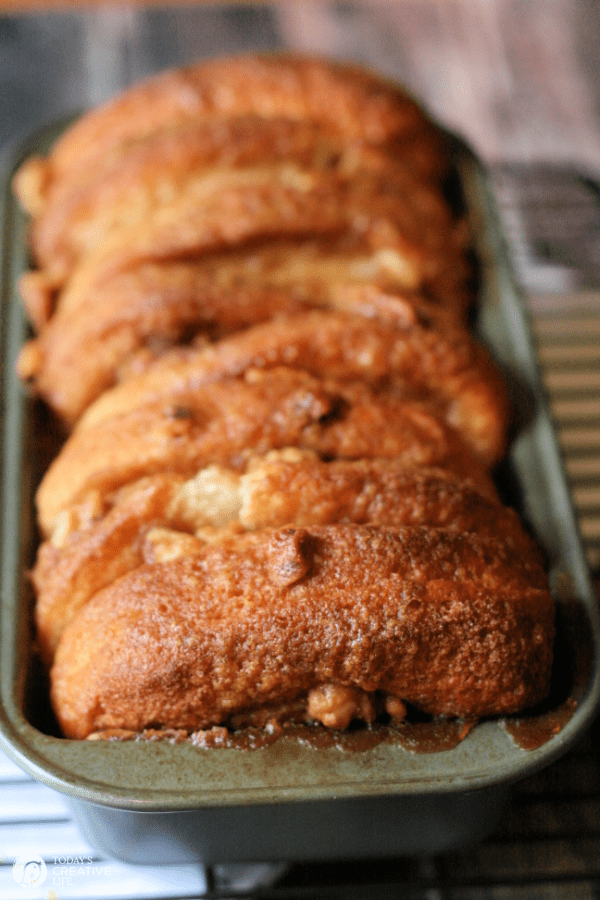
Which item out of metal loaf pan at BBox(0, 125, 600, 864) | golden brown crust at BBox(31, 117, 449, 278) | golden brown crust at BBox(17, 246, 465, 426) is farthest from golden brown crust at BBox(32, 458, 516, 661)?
golden brown crust at BBox(31, 117, 449, 278)

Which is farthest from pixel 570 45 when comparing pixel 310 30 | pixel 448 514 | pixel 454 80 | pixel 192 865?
pixel 192 865

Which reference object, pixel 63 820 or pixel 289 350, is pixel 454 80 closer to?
pixel 289 350

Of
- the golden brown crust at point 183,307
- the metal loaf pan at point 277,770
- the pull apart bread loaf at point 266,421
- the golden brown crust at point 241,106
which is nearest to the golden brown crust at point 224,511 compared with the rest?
the pull apart bread loaf at point 266,421

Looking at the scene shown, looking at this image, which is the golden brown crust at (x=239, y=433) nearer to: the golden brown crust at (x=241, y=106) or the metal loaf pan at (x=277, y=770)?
the metal loaf pan at (x=277, y=770)

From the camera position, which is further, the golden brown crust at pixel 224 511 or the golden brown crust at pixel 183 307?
the golden brown crust at pixel 183 307

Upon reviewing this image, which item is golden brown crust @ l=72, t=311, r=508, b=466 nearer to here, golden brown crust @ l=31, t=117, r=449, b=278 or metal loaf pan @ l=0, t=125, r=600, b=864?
metal loaf pan @ l=0, t=125, r=600, b=864

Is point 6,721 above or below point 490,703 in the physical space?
above

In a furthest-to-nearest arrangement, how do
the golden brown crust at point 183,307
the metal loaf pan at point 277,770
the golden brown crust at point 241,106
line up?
the golden brown crust at point 241,106
the golden brown crust at point 183,307
the metal loaf pan at point 277,770

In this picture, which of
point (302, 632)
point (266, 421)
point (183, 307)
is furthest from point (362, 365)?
point (302, 632)
